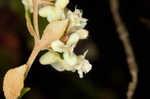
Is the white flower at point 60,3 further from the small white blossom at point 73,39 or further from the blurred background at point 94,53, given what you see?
the blurred background at point 94,53

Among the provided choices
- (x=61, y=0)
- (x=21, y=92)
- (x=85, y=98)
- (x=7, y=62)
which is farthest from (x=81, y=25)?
(x=85, y=98)

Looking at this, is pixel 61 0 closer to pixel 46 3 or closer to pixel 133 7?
pixel 46 3

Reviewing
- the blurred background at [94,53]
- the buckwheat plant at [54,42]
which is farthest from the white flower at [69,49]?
the blurred background at [94,53]

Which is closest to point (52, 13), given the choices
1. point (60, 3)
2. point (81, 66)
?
point (60, 3)

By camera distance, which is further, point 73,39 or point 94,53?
point 94,53

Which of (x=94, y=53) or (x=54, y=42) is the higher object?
(x=54, y=42)

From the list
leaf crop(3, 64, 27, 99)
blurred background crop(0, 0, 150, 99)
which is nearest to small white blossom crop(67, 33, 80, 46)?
leaf crop(3, 64, 27, 99)

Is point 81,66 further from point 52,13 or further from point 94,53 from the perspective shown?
point 94,53
